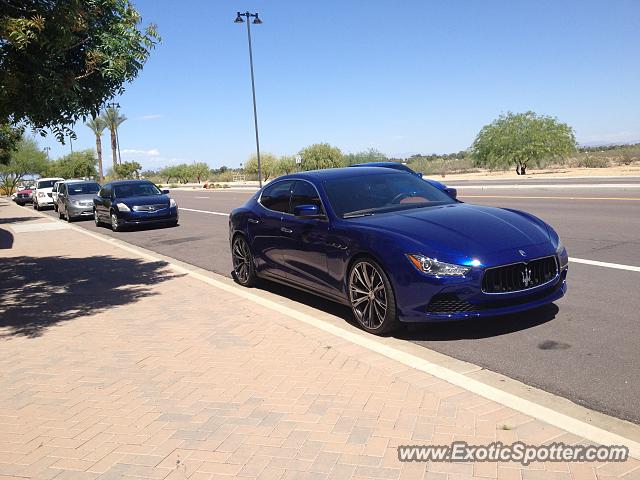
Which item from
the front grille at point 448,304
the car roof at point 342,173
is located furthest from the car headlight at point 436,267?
the car roof at point 342,173

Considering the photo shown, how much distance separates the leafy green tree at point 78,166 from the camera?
273ft

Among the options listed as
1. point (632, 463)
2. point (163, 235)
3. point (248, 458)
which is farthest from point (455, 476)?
point (163, 235)

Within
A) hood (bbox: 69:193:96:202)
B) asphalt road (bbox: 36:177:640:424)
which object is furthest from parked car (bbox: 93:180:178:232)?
asphalt road (bbox: 36:177:640:424)

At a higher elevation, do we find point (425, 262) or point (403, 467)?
point (425, 262)

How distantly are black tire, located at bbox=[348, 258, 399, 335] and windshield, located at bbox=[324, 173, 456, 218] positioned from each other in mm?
742

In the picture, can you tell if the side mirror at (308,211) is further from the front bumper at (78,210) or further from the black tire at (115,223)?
the front bumper at (78,210)

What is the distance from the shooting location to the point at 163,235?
1605 cm

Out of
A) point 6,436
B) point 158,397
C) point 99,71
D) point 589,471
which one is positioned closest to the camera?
point 589,471

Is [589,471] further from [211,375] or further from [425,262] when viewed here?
[211,375]

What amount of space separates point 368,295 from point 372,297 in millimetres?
62

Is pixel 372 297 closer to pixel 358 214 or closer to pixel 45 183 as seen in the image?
pixel 358 214

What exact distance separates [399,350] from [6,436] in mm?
3014

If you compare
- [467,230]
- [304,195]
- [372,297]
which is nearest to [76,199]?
[304,195]

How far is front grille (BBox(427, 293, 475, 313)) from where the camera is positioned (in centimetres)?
487
